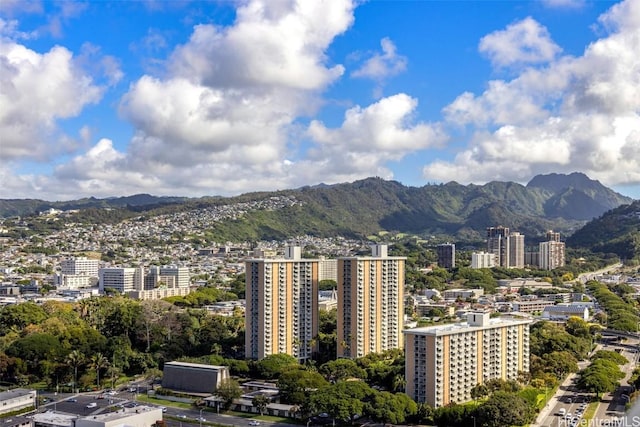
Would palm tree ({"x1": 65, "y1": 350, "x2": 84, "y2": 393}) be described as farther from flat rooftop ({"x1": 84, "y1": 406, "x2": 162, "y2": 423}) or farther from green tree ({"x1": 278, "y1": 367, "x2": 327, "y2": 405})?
green tree ({"x1": 278, "y1": 367, "x2": 327, "y2": 405})

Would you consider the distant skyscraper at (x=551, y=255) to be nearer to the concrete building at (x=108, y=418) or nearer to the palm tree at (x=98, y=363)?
the palm tree at (x=98, y=363)

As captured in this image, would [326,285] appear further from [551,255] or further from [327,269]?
[551,255]

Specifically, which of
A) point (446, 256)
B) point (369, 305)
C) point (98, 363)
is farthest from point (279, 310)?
point (446, 256)

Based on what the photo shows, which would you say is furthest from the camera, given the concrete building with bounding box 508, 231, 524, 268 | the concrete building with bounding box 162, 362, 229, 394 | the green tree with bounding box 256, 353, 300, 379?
the concrete building with bounding box 508, 231, 524, 268

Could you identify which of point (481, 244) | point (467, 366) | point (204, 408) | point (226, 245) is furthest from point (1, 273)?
point (481, 244)

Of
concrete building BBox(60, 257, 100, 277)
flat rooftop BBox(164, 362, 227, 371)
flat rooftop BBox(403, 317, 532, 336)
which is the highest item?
concrete building BBox(60, 257, 100, 277)

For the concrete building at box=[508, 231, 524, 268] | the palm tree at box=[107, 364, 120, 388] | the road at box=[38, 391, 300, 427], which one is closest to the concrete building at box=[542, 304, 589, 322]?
the road at box=[38, 391, 300, 427]
